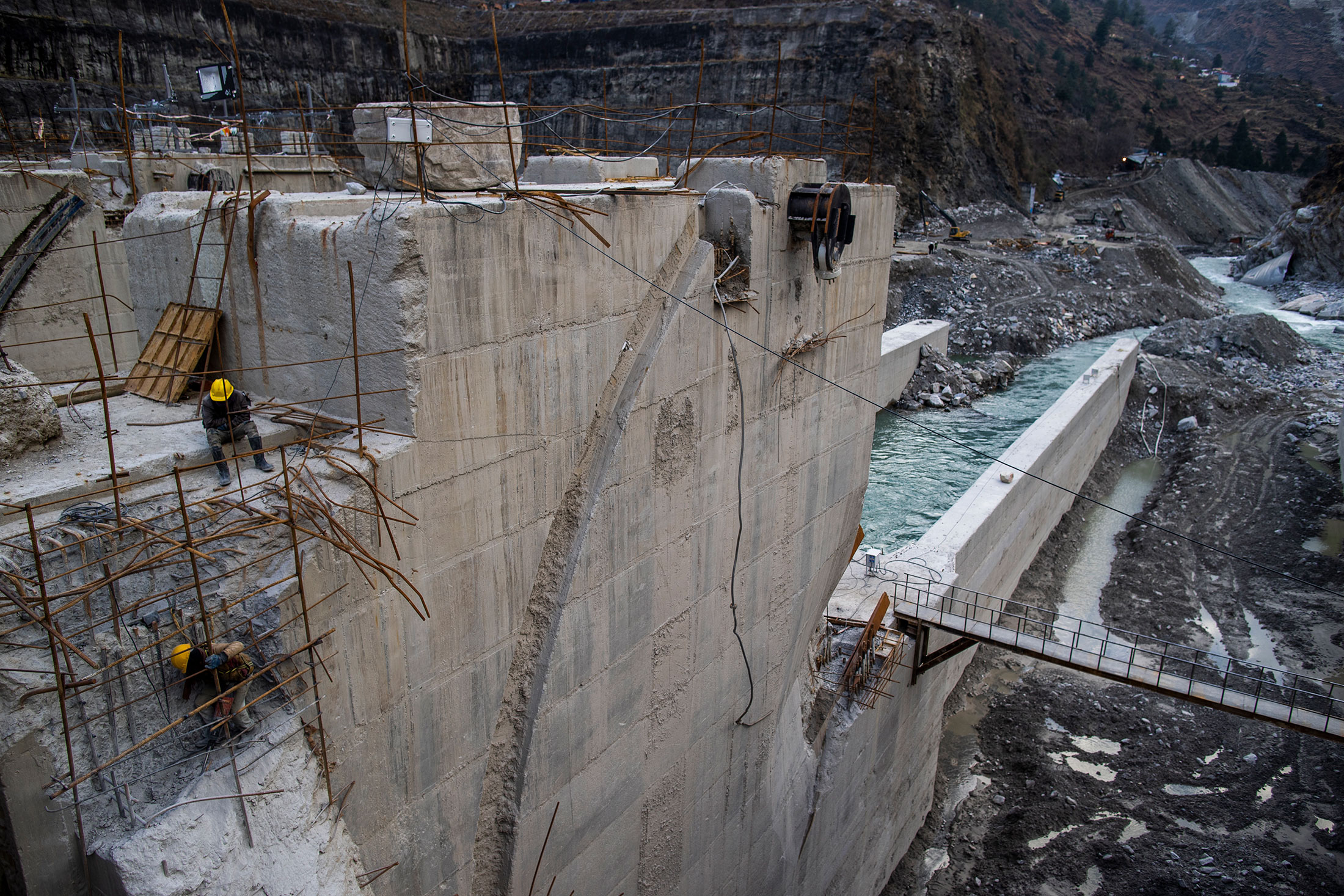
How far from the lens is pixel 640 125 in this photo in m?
46.3

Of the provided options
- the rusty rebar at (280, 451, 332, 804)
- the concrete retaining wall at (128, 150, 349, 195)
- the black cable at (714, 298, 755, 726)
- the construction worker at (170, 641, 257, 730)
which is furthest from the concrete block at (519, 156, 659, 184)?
the construction worker at (170, 641, 257, 730)

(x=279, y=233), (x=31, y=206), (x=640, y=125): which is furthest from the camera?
(x=640, y=125)

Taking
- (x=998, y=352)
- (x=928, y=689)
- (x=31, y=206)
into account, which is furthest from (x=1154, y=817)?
(x=998, y=352)

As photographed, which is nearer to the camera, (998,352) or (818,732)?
(818,732)

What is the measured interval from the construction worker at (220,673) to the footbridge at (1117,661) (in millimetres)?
8338

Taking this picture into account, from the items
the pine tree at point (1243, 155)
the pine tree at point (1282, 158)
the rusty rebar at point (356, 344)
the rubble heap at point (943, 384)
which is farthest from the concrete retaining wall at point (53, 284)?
the pine tree at point (1282, 158)

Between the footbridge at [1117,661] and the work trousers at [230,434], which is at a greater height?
the work trousers at [230,434]

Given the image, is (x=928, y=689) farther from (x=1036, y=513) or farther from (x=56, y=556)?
(x=56, y=556)

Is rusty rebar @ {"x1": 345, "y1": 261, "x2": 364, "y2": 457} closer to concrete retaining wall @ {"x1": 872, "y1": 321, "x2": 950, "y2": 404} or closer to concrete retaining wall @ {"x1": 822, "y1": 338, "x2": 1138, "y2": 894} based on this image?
concrete retaining wall @ {"x1": 822, "y1": 338, "x2": 1138, "y2": 894}

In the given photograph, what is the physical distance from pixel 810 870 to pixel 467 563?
708cm

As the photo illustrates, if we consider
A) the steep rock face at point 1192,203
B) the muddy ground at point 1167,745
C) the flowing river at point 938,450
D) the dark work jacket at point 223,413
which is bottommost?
the muddy ground at point 1167,745

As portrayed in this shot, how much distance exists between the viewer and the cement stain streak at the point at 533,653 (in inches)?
217

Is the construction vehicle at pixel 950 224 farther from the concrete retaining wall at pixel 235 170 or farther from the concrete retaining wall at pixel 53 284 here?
the concrete retaining wall at pixel 53 284

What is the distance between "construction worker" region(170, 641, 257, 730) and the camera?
3932 millimetres
